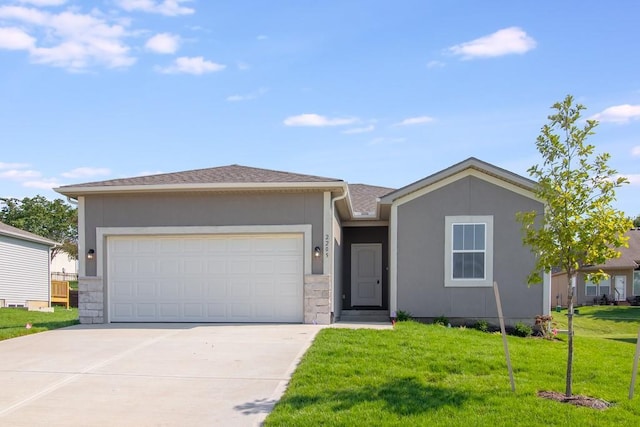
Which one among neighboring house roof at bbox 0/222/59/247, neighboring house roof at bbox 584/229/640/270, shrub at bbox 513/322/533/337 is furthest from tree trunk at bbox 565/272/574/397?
neighboring house roof at bbox 584/229/640/270

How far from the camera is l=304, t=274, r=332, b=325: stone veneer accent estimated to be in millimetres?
12156

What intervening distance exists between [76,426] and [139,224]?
7.60 metres

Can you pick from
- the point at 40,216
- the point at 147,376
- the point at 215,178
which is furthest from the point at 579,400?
the point at 40,216

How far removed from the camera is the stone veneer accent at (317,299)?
1216 centimetres

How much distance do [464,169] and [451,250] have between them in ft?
6.33

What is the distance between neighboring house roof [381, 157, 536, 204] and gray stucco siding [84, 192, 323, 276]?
2.05 meters

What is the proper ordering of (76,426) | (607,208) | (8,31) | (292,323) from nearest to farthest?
1. (76,426)
2. (607,208)
3. (8,31)
4. (292,323)

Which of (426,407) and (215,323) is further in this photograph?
(215,323)

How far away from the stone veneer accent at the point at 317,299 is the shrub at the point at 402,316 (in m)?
1.83

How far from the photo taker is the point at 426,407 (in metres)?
5.83

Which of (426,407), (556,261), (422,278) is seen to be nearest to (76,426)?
(426,407)

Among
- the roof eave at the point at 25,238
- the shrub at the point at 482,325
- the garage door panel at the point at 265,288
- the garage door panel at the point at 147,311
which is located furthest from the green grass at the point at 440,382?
the roof eave at the point at 25,238

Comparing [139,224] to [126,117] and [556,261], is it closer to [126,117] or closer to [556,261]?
[126,117]

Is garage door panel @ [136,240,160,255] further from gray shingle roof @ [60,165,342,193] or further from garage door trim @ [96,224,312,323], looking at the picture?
gray shingle roof @ [60,165,342,193]
